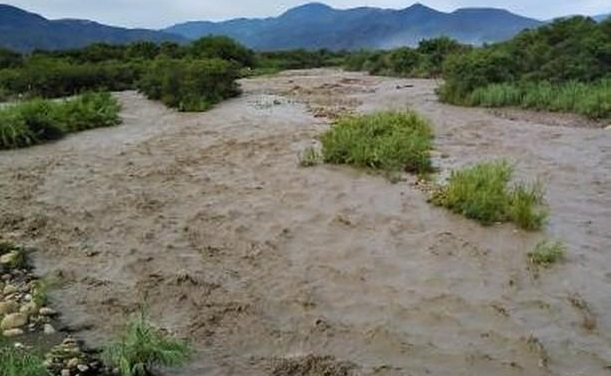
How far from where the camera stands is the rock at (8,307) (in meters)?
6.22

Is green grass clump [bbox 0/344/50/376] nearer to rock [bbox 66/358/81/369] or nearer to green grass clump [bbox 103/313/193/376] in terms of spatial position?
rock [bbox 66/358/81/369]

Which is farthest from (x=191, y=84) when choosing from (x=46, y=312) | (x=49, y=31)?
(x=49, y=31)

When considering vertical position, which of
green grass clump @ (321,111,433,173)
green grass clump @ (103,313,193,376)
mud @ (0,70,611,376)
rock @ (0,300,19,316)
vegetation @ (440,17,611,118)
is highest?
vegetation @ (440,17,611,118)

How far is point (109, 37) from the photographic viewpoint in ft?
348

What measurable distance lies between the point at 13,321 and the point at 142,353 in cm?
148

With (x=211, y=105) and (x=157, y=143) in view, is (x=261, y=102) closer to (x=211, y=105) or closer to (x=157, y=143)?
(x=211, y=105)

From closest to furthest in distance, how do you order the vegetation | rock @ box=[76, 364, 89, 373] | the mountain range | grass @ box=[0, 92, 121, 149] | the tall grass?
1. rock @ box=[76, 364, 89, 373]
2. grass @ box=[0, 92, 121, 149]
3. the tall grass
4. the vegetation
5. the mountain range

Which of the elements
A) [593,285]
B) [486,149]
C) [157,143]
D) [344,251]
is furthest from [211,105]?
[593,285]

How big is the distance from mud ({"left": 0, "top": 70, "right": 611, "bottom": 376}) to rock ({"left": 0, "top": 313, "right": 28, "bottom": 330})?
330mm

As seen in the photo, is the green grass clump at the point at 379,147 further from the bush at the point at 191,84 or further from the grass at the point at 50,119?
the bush at the point at 191,84

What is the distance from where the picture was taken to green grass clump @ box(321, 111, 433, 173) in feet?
37.0

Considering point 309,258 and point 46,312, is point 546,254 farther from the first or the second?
point 46,312

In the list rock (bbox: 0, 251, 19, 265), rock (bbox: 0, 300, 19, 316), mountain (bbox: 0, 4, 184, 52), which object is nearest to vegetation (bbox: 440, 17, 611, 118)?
rock (bbox: 0, 251, 19, 265)

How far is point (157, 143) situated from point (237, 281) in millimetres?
7322
